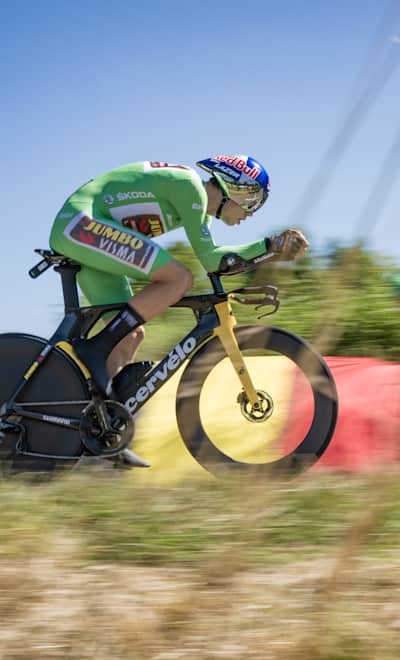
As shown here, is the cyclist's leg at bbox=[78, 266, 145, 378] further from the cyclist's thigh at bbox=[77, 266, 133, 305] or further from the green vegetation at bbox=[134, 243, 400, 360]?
the green vegetation at bbox=[134, 243, 400, 360]

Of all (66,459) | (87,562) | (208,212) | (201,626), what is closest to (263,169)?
(208,212)

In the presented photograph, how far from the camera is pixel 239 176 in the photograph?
15.4ft

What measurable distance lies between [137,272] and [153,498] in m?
1.34

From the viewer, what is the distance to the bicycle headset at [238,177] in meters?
4.69

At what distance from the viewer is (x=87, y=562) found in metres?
2.92

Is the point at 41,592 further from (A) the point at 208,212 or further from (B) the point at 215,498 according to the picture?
(A) the point at 208,212

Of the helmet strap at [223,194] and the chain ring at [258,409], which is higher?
the helmet strap at [223,194]

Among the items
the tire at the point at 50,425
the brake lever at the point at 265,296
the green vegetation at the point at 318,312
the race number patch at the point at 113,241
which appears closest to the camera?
the brake lever at the point at 265,296

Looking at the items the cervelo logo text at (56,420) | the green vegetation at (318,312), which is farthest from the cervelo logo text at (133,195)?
the green vegetation at (318,312)

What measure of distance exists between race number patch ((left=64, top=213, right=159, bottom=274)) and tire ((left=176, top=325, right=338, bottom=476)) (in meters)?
0.53

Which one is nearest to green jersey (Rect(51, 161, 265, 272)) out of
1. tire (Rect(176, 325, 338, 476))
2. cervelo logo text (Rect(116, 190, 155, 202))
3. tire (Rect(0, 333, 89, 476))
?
cervelo logo text (Rect(116, 190, 155, 202))

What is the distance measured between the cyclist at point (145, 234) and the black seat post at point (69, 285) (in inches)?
2.9

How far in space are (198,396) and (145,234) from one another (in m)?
0.90

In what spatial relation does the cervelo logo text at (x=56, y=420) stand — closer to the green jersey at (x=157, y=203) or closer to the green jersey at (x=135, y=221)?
the green jersey at (x=135, y=221)
